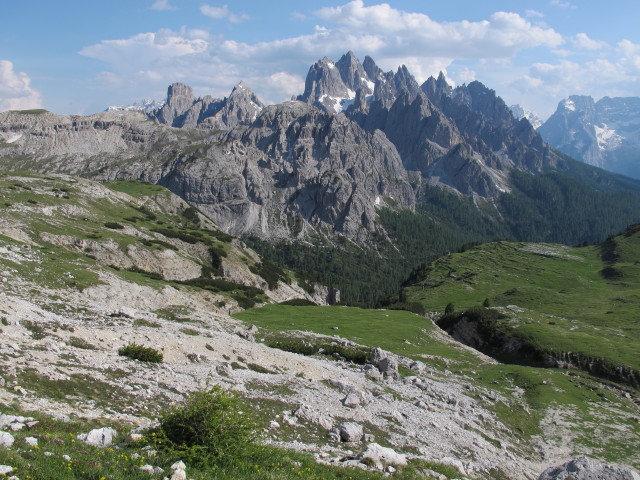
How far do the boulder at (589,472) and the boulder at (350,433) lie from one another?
10.1 metres

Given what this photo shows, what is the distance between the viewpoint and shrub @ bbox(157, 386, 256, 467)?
1423 centimetres

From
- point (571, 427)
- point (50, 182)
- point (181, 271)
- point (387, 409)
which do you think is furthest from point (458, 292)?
point (50, 182)

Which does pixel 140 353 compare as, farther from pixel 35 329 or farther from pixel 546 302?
pixel 546 302

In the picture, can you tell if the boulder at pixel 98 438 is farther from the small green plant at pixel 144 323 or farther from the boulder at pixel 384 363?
the boulder at pixel 384 363

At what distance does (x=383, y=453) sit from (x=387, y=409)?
1209 cm

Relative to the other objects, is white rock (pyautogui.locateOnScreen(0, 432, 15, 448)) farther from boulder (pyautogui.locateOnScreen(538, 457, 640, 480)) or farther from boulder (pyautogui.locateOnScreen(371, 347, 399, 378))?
boulder (pyautogui.locateOnScreen(371, 347, 399, 378))

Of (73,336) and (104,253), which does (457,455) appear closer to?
(73,336)

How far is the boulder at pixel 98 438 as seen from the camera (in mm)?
14289

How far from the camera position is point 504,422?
1522 inches

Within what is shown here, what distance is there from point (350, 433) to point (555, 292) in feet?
421

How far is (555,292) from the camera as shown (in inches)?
5148

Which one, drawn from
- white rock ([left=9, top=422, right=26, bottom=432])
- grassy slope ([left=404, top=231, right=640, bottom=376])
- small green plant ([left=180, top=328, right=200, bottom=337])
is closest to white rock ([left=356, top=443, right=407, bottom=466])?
white rock ([left=9, top=422, right=26, bottom=432])

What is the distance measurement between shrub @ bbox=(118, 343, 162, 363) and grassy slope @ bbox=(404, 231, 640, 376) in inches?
2520

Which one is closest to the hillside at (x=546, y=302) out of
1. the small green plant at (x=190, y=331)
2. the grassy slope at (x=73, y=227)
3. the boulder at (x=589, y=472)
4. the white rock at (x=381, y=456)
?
the boulder at (x=589, y=472)
